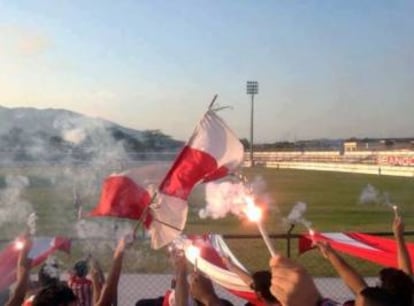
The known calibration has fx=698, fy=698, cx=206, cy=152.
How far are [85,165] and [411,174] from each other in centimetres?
2337

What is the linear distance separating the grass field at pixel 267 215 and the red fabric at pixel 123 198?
21.9 feet

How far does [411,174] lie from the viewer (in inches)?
1973

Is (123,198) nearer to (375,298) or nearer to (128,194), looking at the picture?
(128,194)

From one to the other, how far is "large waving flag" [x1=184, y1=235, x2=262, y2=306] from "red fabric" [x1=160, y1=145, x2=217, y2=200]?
1.82m

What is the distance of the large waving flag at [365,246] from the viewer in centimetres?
883

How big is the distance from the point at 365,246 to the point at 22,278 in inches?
215

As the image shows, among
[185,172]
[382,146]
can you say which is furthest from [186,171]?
[382,146]

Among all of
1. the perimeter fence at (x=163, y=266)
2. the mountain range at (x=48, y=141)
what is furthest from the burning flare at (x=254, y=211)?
the mountain range at (x=48, y=141)

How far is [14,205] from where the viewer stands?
1109 inches

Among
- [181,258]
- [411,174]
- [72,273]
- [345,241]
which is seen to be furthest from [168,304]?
[411,174]

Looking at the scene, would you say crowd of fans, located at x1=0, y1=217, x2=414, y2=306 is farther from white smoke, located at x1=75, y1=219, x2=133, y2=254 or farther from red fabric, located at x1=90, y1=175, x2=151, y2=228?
white smoke, located at x1=75, y1=219, x2=133, y2=254

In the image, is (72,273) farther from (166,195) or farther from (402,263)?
(402,263)

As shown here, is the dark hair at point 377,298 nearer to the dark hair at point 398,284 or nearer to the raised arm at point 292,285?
the raised arm at point 292,285

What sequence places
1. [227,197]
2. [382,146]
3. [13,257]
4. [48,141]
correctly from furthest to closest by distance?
[382,146]
[48,141]
[227,197]
[13,257]
